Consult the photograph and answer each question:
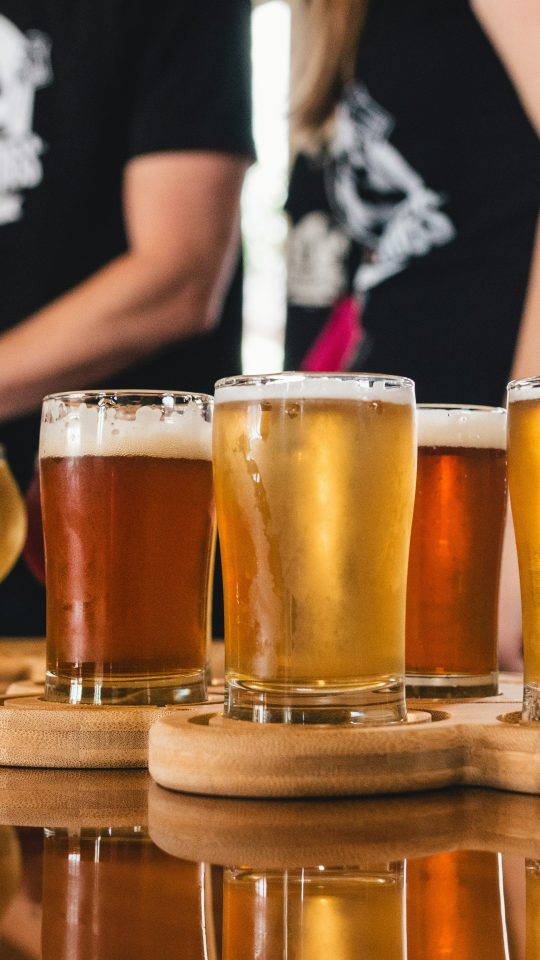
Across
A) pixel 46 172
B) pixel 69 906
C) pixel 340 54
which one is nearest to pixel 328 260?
pixel 340 54

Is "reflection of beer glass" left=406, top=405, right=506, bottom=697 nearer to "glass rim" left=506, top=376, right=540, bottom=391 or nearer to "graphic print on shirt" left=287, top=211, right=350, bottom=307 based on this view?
"glass rim" left=506, top=376, right=540, bottom=391

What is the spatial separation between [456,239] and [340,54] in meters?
0.51

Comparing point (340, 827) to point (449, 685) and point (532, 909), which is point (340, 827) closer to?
point (532, 909)

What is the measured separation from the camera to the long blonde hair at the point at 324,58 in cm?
225

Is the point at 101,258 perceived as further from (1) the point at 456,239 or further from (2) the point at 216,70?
(1) the point at 456,239

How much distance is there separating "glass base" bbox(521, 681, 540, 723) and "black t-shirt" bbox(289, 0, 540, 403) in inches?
51.0

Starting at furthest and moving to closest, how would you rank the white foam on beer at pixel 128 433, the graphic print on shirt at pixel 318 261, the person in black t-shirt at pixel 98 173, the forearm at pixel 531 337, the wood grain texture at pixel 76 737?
the graphic print on shirt at pixel 318 261 → the person in black t-shirt at pixel 98 173 → the forearm at pixel 531 337 → the white foam on beer at pixel 128 433 → the wood grain texture at pixel 76 737

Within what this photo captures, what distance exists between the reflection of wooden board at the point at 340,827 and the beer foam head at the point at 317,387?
0.92 feet

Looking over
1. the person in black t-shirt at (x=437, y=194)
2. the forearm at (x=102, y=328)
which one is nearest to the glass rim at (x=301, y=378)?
the person in black t-shirt at (x=437, y=194)

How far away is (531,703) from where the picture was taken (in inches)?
33.0

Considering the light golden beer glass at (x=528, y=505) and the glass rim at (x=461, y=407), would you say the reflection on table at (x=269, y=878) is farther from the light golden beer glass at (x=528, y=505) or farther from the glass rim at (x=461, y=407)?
the glass rim at (x=461, y=407)

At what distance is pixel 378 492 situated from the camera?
0.85 meters

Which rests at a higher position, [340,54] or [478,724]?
[340,54]

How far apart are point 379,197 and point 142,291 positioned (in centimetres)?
49
